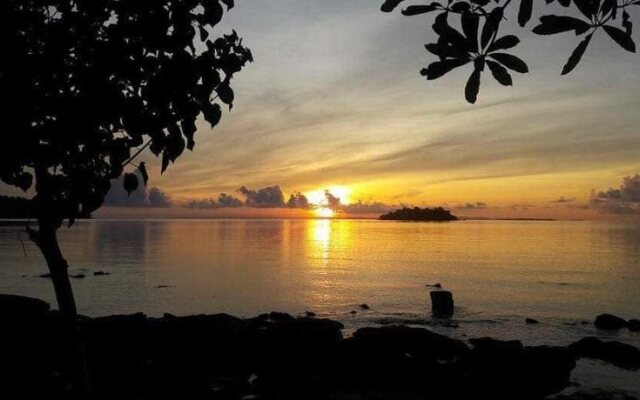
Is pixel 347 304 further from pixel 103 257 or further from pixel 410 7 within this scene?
pixel 103 257

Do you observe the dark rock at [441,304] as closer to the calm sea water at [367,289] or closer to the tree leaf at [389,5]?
the calm sea water at [367,289]

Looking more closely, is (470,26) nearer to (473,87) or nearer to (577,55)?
(473,87)

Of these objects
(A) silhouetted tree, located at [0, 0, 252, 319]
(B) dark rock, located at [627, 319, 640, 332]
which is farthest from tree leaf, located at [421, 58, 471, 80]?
(B) dark rock, located at [627, 319, 640, 332]

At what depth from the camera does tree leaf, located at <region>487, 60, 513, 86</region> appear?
3.49 m

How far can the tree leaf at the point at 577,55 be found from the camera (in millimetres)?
3250

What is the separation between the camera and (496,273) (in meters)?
65.8

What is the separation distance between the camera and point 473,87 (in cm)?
360

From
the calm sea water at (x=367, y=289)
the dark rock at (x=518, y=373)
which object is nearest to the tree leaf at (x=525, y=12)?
the dark rock at (x=518, y=373)

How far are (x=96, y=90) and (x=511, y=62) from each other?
3.37 m

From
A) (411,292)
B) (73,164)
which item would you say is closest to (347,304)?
(411,292)

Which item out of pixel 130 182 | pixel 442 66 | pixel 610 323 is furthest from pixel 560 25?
pixel 610 323

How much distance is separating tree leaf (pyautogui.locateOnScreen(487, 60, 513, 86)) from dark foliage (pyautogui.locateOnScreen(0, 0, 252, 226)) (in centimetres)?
245

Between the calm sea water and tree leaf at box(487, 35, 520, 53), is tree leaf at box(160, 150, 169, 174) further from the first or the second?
the calm sea water

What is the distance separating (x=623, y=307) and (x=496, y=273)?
74.0ft
